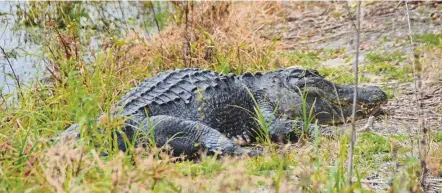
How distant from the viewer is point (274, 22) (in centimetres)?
1016

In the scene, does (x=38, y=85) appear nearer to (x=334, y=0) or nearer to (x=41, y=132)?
(x=41, y=132)

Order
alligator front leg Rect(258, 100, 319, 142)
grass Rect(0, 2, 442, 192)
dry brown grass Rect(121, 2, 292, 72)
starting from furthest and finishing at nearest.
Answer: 1. dry brown grass Rect(121, 2, 292, 72)
2. alligator front leg Rect(258, 100, 319, 142)
3. grass Rect(0, 2, 442, 192)

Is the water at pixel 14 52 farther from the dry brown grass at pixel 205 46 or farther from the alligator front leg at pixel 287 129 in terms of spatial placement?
the alligator front leg at pixel 287 129

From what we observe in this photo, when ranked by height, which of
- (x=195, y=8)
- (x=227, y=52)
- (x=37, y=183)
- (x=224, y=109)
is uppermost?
(x=195, y=8)

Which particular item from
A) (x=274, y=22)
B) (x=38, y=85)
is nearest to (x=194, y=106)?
(x=38, y=85)

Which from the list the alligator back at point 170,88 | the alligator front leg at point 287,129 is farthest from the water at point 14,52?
the alligator front leg at point 287,129

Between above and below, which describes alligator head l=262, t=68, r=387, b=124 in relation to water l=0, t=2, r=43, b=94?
below

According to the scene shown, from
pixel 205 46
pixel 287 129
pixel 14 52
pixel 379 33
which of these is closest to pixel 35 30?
pixel 14 52

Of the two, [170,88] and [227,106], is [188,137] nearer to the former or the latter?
[170,88]

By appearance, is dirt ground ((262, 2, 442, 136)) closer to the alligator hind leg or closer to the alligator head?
the alligator head

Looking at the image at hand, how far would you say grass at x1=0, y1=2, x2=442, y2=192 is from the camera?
106 inches

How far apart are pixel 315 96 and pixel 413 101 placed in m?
0.76

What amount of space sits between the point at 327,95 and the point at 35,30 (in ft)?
13.4

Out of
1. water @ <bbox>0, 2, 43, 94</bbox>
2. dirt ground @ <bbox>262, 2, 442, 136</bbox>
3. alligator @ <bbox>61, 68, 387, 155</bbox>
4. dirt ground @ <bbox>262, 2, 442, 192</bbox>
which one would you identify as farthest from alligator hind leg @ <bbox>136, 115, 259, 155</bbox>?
water @ <bbox>0, 2, 43, 94</bbox>
